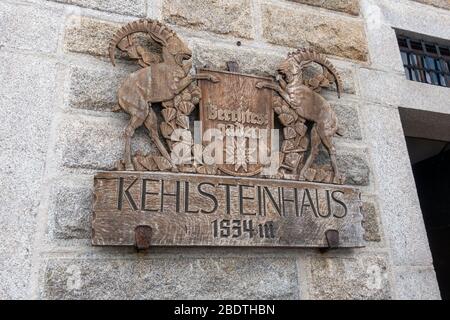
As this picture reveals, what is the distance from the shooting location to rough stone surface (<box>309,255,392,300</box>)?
1468 mm

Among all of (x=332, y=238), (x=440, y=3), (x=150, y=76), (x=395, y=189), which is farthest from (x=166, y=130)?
(x=440, y=3)

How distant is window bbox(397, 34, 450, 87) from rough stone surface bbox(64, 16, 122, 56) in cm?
145

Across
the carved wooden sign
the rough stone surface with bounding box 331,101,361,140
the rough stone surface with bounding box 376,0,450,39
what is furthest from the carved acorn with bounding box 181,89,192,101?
the rough stone surface with bounding box 376,0,450,39

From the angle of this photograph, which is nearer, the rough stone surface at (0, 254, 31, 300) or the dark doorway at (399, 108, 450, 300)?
the rough stone surface at (0, 254, 31, 300)

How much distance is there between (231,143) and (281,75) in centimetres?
39

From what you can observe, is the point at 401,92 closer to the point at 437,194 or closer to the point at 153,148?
the point at 437,194

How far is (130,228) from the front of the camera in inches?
49.4

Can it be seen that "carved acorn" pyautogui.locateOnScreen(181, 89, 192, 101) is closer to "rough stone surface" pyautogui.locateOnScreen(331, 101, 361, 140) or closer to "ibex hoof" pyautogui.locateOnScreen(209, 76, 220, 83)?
"ibex hoof" pyautogui.locateOnScreen(209, 76, 220, 83)

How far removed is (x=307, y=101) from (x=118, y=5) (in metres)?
0.82

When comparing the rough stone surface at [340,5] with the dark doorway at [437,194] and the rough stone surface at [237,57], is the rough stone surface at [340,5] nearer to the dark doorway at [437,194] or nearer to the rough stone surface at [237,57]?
the rough stone surface at [237,57]

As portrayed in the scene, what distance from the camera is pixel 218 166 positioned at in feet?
4.71

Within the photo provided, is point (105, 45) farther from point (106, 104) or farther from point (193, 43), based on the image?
point (193, 43)

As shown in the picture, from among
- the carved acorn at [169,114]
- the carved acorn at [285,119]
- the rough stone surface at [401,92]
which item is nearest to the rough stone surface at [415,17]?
A: the rough stone surface at [401,92]

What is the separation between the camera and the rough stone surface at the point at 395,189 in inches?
64.8
